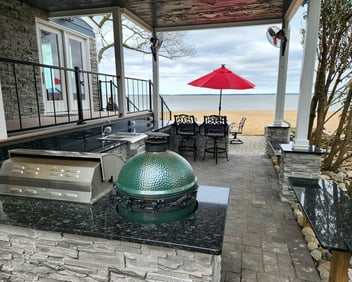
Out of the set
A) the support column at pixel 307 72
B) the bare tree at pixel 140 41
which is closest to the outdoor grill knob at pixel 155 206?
the support column at pixel 307 72

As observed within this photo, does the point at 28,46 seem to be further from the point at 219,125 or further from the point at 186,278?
the point at 186,278

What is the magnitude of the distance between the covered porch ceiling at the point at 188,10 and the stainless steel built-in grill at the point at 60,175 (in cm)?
419

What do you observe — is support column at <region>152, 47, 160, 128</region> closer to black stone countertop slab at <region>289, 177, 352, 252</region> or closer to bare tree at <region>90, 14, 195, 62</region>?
bare tree at <region>90, 14, 195, 62</region>

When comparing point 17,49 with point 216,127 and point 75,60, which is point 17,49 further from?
point 216,127

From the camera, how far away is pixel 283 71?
5.93m

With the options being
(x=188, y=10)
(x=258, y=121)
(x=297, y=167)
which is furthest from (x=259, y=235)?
(x=258, y=121)

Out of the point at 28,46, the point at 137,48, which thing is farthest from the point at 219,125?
the point at 137,48

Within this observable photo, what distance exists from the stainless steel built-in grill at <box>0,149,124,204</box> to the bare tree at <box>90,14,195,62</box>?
392 inches

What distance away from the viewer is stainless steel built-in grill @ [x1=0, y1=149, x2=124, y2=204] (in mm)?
1534

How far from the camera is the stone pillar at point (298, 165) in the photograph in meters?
3.59

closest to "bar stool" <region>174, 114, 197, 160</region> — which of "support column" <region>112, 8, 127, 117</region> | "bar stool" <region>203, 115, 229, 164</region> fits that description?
"bar stool" <region>203, 115, 229, 164</region>

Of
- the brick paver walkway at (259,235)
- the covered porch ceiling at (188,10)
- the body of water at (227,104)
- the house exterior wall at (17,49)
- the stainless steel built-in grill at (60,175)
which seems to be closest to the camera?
the stainless steel built-in grill at (60,175)

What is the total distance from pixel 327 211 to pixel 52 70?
6.75 meters

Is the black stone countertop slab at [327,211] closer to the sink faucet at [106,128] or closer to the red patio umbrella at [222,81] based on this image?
the sink faucet at [106,128]
